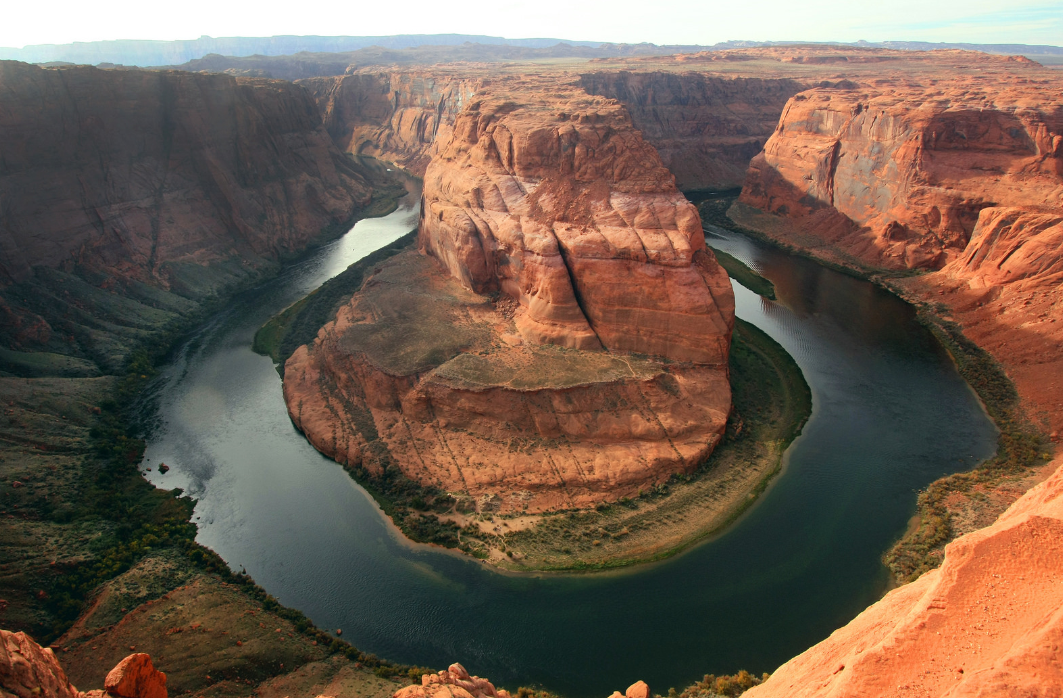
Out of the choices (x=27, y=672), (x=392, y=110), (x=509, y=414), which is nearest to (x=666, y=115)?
(x=392, y=110)

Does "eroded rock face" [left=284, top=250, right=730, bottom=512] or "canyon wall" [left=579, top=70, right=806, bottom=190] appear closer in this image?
"eroded rock face" [left=284, top=250, right=730, bottom=512]

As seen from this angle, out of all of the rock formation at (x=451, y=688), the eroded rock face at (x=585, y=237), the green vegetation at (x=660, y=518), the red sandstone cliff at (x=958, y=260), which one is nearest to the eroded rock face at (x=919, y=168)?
the red sandstone cliff at (x=958, y=260)

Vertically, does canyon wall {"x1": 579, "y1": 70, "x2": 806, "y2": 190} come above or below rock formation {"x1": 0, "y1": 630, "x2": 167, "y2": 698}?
above

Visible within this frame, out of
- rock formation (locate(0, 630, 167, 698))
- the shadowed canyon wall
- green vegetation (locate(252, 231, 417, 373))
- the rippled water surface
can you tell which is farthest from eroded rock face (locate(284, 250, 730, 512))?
the shadowed canyon wall

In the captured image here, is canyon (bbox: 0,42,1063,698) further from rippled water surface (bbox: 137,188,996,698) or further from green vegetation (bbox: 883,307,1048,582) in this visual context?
rippled water surface (bbox: 137,188,996,698)

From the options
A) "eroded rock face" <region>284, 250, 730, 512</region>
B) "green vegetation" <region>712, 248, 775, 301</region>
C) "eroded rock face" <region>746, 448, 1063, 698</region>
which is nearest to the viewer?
"eroded rock face" <region>746, 448, 1063, 698</region>

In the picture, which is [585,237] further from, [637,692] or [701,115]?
[701,115]

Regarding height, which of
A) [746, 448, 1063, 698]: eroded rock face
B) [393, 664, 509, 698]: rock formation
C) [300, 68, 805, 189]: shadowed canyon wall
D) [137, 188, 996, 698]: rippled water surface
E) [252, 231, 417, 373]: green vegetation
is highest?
[300, 68, 805, 189]: shadowed canyon wall

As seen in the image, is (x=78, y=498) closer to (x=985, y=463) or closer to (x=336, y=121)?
(x=985, y=463)
